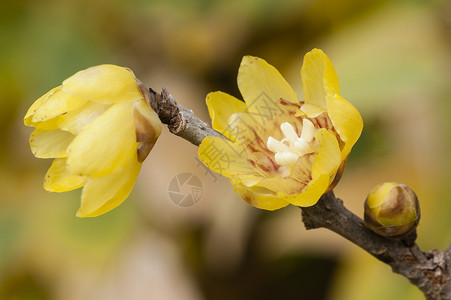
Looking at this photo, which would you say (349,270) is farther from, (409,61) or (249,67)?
(249,67)

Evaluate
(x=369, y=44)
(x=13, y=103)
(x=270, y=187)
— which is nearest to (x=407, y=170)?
(x=369, y=44)

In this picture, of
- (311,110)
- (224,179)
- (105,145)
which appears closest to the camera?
(105,145)

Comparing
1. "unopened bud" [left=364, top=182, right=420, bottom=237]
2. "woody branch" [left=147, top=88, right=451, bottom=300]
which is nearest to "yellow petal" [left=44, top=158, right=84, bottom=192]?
"woody branch" [left=147, top=88, right=451, bottom=300]

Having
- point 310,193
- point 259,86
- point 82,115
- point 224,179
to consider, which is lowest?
point 224,179

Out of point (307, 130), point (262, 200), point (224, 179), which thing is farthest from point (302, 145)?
point (224, 179)

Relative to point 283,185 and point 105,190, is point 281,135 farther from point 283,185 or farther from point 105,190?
point 105,190

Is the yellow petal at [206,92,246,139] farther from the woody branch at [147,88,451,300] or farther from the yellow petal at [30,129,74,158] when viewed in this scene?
the yellow petal at [30,129,74,158]

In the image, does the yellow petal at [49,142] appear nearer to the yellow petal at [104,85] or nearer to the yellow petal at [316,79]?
the yellow petal at [104,85]
